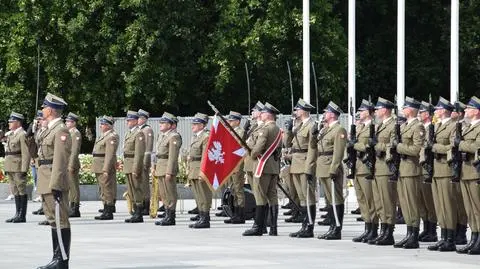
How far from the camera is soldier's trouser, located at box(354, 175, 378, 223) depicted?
22.1 metres

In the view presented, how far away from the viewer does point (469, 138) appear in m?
19.8

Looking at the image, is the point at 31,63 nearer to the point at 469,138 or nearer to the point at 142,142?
the point at 142,142

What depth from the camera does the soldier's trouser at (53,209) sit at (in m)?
17.6

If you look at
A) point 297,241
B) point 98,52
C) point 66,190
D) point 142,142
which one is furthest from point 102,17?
point 66,190

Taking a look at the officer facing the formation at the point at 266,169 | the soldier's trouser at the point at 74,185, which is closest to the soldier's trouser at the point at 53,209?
the officer facing the formation at the point at 266,169

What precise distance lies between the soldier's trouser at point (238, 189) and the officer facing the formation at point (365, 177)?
5333mm

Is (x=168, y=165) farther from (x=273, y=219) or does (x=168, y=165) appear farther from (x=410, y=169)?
(x=410, y=169)

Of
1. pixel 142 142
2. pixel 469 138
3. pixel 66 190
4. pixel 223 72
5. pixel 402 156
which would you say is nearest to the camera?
pixel 66 190

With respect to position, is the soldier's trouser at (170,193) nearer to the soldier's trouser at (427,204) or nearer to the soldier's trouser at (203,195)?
the soldier's trouser at (203,195)

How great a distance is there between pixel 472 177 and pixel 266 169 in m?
4.60

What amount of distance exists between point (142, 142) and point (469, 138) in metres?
9.24

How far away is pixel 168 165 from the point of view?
26.9 meters

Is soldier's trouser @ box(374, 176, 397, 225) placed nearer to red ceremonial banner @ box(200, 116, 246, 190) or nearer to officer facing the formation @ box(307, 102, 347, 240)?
officer facing the formation @ box(307, 102, 347, 240)

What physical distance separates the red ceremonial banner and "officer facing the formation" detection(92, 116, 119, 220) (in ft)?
10.7
